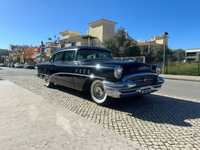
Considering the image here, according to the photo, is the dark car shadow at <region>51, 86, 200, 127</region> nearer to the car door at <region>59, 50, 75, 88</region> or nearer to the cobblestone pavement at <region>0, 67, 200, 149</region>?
the cobblestone pavement at <region>0, 67, 200, 149</region>

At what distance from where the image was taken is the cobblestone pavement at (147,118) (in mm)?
3518

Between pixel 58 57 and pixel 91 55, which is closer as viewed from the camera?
pixel 91 55

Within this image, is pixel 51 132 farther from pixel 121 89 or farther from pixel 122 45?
pixel 122 45

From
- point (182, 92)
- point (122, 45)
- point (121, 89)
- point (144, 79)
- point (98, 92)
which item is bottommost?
point (182, 92)

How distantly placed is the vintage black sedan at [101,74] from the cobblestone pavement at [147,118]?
0.46 metres

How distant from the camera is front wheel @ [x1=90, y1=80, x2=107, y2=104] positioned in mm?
5805

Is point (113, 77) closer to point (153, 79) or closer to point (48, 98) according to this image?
point (153, 79)

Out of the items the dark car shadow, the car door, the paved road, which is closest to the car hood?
the dark car shadow

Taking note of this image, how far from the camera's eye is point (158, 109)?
5562 mm

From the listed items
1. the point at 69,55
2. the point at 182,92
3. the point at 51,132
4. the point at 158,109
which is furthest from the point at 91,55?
the point at 182,92

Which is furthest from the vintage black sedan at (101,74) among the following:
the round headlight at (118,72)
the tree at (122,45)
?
the tree at (122,45)

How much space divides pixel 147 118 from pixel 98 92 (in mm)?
1794

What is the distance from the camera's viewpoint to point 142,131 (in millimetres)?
3902

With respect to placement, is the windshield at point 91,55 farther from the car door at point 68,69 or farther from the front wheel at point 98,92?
the front wheel at point 98,92
